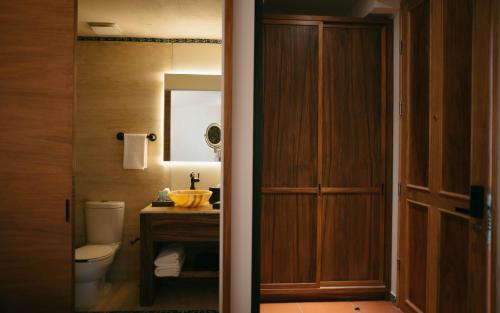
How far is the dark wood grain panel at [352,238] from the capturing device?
2.90 meters

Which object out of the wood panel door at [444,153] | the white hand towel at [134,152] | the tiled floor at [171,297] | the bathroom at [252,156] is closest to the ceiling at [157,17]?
the bathroom at [252,156]

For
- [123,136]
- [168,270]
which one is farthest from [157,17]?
[168,270]

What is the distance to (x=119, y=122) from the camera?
3453mm

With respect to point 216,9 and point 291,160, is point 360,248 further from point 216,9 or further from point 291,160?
point 216,9

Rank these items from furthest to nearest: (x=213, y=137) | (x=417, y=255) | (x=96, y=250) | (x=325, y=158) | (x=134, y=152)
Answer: (x=213, y=137)
(x=134, y=152)
(x=96, y=250)
(x=325, y=158)
(x=417, y=255)

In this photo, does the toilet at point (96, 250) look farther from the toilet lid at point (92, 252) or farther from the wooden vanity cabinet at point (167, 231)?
the wooden vanity cabinet at point (167, 231)

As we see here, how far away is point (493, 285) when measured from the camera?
169 centimetres

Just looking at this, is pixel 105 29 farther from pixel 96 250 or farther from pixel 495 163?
pixel 495 163

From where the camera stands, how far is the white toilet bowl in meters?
2.79

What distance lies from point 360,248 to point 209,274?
49.6 inches

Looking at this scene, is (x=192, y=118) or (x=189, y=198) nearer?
(x=189, y=198)

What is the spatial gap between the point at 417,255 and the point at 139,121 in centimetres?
267

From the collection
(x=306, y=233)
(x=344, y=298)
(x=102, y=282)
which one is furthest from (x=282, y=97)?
(x=102, y=282)

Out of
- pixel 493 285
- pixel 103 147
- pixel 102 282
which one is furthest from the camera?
pixel 103 147
